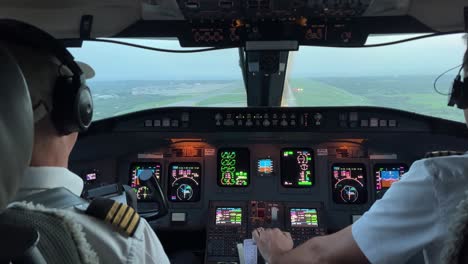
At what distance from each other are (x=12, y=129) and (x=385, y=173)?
2.88 metres

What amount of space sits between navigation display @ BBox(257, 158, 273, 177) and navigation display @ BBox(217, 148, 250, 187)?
0.24 feet

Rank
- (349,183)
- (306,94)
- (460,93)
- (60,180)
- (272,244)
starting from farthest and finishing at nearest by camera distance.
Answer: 1. (306,94)
2. (349,183)
3. (272,244)
4. (460,93)
5. (60,180)

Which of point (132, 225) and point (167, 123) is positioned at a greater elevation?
point (132, 225)

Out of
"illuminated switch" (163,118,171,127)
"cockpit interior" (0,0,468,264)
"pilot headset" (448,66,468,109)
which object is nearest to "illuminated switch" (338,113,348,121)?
"cockpit interior" (0,0,468,264)

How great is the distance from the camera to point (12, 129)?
558 millimetres

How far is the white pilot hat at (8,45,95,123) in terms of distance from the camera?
0.96 m

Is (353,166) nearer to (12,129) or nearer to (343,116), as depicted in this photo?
(343,116)

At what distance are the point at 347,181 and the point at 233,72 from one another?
41.7 inches

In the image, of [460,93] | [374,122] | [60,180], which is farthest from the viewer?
[374,122]

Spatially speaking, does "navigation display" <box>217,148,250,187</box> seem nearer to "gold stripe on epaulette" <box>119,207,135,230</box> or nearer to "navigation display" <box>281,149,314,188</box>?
"navigation display" <box>281,149,314,188</box>

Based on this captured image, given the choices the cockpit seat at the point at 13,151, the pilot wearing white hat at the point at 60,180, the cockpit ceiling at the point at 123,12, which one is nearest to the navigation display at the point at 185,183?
the cockpit ceiling at the point at 123,12

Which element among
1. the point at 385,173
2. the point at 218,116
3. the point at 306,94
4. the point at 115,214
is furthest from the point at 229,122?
the point at 115,214

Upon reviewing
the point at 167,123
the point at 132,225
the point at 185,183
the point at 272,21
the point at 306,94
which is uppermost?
the point at 272,21

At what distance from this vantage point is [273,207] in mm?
3039
